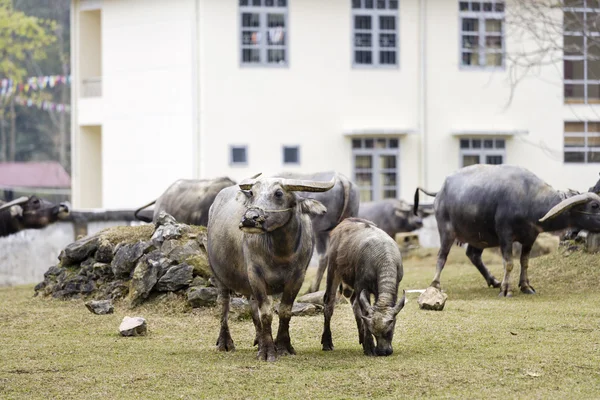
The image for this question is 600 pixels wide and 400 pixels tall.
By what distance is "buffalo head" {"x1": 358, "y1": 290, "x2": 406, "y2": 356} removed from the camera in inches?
401

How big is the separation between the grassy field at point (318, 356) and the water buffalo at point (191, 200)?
3163 mm

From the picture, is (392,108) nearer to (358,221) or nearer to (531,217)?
(531,217)

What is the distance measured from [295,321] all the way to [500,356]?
3476 millimetres

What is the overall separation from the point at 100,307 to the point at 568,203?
266 inches

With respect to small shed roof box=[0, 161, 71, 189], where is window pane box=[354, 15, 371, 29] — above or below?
above

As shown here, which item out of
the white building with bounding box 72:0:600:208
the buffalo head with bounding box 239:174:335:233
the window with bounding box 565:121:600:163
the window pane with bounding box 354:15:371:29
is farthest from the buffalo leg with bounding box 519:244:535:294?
the window with bounding box 565:121:600:163

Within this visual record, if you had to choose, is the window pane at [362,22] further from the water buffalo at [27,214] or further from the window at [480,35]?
the water buffalo at [27,214]

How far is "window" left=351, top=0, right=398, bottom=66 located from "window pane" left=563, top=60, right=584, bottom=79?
5.99 metres

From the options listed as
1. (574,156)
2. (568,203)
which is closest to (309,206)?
(568,203)

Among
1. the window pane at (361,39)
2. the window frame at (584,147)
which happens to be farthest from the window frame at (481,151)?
the window pane at (361,39)

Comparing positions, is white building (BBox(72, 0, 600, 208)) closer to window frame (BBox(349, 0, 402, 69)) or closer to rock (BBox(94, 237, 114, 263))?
window frame (BBox(349, 0, 402, 69))

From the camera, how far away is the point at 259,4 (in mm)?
29469

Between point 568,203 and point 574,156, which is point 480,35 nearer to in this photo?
point 574,156

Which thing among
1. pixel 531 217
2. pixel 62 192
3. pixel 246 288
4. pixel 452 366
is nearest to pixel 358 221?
pixel 246 288
